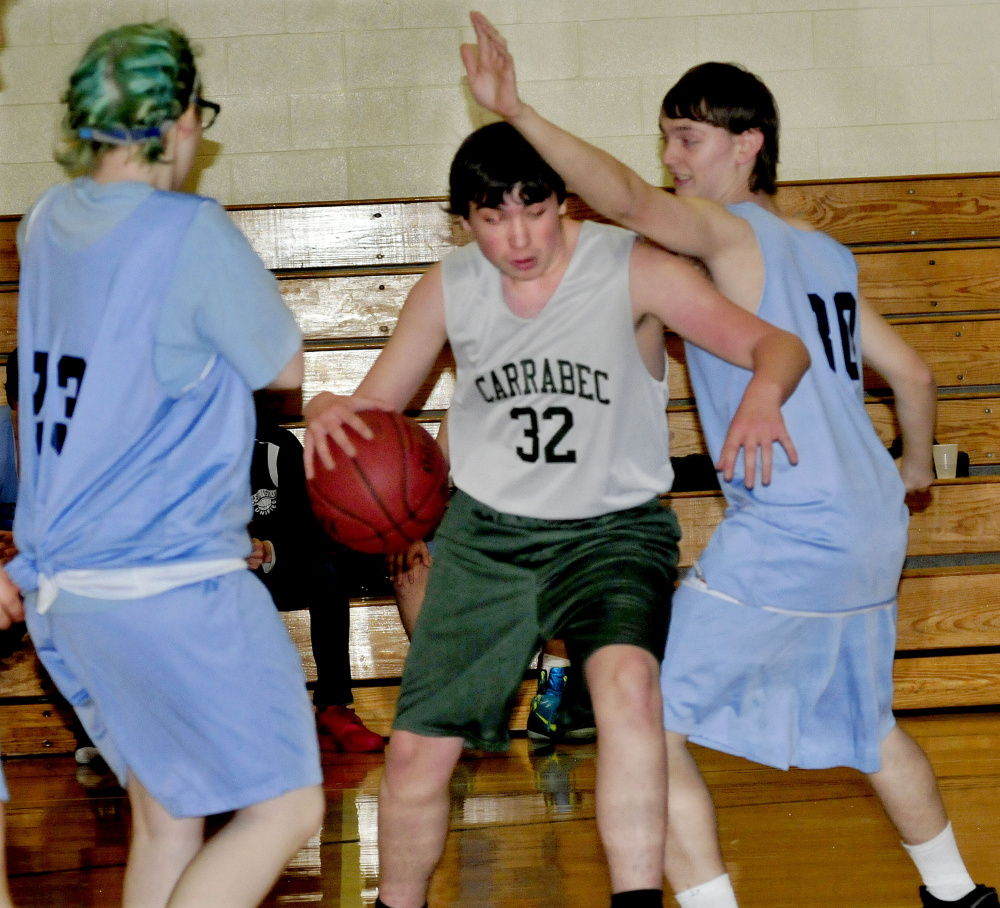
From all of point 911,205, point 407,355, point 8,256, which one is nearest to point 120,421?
point 407,355

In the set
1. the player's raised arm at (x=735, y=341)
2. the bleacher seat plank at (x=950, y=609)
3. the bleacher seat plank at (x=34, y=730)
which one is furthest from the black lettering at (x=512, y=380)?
the bleacher seat plank at (x=34, y=730)

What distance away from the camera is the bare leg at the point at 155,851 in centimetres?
211

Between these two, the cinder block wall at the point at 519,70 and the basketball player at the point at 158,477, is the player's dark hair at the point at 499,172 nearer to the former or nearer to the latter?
the basketball player at the point at 158,477

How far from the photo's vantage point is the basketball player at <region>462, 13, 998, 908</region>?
7.89 feet

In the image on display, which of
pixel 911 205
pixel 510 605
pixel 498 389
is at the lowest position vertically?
pixel 510 605

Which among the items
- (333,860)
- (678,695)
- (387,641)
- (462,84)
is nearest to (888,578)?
(678,695)

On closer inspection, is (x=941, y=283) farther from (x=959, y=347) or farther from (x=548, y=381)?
(x=548, y=381)

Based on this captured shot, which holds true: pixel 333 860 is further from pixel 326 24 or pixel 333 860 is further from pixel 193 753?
pixel 326 24

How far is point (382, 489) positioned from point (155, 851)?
0.82 meters

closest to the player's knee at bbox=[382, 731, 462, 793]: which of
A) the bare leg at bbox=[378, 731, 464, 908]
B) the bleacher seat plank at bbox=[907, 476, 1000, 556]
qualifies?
the bare leg at bbox=[378, 731, 464, 908]

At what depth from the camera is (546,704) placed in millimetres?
4746

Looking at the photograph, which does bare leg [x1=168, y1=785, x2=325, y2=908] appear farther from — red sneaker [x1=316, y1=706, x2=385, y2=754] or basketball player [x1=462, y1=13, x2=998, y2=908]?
red sneaker [x1=316, y1=706, x2=385, y2=754]

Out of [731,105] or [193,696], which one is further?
[731,105]

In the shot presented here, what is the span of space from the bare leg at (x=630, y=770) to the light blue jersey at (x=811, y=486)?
31 cm
